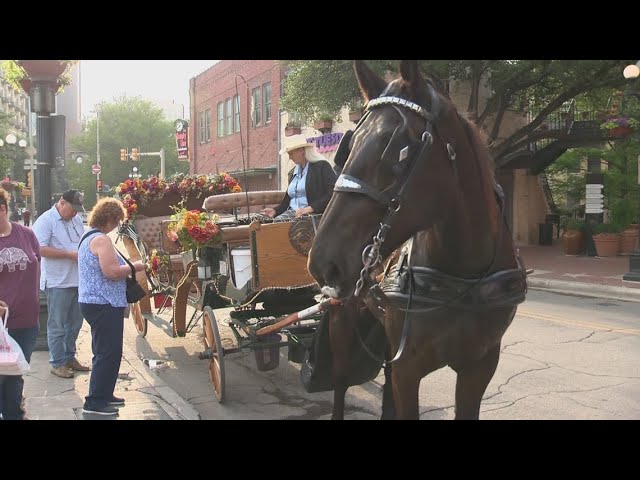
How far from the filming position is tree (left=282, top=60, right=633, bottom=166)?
1603 cm

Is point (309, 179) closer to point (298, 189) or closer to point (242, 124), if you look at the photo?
point (298, 189)

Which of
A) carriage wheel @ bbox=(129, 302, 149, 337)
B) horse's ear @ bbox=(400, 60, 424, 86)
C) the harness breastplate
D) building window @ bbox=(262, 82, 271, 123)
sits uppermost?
building window @ bbox=(262, 82, 271, 123)

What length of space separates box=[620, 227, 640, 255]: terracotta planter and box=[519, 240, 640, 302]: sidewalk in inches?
36.3

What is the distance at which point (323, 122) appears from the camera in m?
24.0

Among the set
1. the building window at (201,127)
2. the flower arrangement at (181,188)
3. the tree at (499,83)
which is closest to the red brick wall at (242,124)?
the building window at (201,127)

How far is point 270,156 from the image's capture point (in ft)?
101

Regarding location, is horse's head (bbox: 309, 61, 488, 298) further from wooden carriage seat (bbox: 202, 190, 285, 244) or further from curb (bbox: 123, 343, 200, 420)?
curb (bbox: 123, 343, 200, 420)

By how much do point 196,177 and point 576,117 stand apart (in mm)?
17036

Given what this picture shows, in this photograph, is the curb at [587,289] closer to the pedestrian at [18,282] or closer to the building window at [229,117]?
the pedestrian at [18,282]

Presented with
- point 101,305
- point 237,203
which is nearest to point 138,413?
point 101,305

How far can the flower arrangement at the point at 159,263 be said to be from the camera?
7.44 metres

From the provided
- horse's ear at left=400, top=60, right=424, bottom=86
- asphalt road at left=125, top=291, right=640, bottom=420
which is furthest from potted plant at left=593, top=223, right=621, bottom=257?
horse's ear at left=400, top=60, right=424, bottom=86

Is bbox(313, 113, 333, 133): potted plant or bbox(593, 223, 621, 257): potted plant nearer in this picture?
bbox(593, 223, 621, 257): potted plant

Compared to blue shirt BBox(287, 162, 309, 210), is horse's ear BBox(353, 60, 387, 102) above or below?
above
